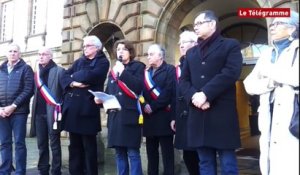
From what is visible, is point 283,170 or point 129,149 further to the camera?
point 129,149

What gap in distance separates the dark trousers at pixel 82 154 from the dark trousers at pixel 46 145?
0.51 m

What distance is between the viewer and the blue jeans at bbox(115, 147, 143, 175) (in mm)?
4609

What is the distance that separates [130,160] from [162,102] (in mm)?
915

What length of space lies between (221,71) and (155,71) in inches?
64.9

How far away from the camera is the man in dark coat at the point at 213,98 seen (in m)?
3.71

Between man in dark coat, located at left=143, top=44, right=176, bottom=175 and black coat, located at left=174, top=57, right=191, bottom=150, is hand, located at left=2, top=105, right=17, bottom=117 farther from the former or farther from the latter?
black coat, located at left=174, top=57, right=191, bottom=150

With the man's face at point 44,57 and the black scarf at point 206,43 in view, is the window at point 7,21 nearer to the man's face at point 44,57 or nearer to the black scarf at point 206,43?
the man's face at point 44,57

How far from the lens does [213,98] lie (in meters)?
3.70

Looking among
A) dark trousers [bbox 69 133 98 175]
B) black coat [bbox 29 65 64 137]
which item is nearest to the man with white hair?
dark trousers [bbox 69 133 98 175]

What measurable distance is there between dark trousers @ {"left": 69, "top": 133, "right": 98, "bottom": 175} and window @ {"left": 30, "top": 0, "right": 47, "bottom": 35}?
46.9 feet

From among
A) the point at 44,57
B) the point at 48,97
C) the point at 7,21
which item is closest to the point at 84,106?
the point at 48,97

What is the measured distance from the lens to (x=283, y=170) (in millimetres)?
3238

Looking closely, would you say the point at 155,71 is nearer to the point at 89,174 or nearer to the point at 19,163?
the point at 89,174

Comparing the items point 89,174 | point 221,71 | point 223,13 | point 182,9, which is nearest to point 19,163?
point 89,174
